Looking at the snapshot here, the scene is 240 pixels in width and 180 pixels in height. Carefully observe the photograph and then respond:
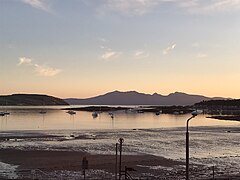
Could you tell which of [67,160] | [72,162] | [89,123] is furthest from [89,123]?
[72,162]

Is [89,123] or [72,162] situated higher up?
[89,123]

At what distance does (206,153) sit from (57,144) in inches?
690

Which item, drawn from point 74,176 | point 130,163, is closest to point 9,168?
point 74,176

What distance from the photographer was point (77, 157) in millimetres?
35344

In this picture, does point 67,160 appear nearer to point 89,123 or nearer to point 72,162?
point 72,162

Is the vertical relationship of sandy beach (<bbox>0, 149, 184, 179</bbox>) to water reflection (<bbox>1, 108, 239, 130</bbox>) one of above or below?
below

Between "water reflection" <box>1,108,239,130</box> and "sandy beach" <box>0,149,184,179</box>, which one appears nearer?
"sandy beach" <box>0,149,184,179</box>

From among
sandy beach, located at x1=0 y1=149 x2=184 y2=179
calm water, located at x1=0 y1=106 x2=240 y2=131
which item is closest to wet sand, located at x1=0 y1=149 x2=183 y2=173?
sandy beach, located at x1=0 y1=149 x2=184 y2=179

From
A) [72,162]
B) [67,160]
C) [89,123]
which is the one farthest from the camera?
[89,123]

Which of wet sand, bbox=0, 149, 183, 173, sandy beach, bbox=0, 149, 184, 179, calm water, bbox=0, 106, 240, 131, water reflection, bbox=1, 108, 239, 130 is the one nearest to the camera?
sandy beach, bbox=0, 149, 184, 179

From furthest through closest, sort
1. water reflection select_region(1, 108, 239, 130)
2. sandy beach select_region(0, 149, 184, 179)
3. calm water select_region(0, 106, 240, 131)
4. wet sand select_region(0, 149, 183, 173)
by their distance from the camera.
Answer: water reflection select_region(1, 108, 239, 130) < calm water select_region(0, 106, 240, 131) < wet sand select_region(0, 149, 183, 173) < sandy beach select_region(0, 149, 184, 179)

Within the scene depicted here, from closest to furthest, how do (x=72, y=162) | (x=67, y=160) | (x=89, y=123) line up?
(x=72, y=162) → (x=67, y=160) → (x=89, y=123)

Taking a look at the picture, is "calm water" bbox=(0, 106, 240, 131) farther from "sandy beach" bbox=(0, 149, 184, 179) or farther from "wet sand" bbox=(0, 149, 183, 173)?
"sandy beach" bbox=(0, 149, 184, 179)

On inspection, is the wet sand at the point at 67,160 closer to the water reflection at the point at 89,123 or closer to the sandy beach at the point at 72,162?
the sandy beach at the point at 72,162
